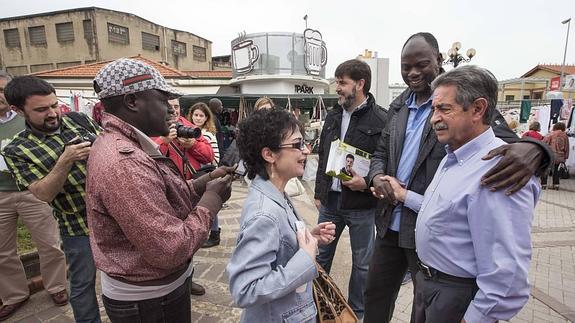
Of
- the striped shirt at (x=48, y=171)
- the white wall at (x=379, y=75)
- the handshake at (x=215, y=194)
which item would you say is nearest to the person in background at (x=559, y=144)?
the white wall at (x=379, y=75)

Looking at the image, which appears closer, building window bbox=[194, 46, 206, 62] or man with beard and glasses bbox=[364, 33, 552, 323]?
man with beard and glasses bbox=[364, 33, 552, 323]

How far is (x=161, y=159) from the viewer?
1.56 meters

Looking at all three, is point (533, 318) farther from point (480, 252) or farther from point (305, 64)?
point (305, 64)

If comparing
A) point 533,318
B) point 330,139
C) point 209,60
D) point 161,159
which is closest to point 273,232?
point 161,159

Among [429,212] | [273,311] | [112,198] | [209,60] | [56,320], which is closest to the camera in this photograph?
[112,198]

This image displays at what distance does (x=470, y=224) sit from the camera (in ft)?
4.48

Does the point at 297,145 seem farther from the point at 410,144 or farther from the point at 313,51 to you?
the point at 313,51

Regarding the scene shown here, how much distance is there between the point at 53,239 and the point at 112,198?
2.54 m

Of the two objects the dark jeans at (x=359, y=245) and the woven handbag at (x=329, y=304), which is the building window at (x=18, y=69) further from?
the woven handbag at (x=329, y=304)

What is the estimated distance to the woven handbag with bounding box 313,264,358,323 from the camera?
159 centimetres

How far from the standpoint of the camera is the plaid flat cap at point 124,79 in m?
1.44

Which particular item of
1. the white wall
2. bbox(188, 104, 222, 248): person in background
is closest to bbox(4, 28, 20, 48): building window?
bbox(188, 104, 222, 248): person in background

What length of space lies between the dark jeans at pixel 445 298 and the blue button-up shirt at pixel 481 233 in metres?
0.07

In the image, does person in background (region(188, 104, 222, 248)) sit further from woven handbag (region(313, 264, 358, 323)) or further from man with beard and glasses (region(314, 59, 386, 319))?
woven handbag (region(313, 264, 358, 323))
